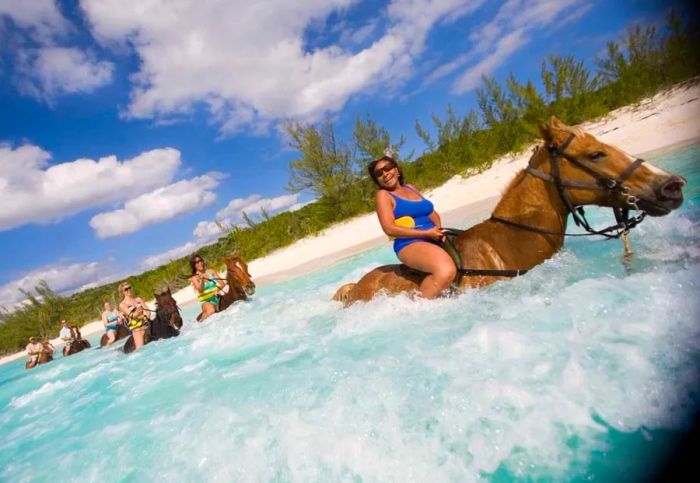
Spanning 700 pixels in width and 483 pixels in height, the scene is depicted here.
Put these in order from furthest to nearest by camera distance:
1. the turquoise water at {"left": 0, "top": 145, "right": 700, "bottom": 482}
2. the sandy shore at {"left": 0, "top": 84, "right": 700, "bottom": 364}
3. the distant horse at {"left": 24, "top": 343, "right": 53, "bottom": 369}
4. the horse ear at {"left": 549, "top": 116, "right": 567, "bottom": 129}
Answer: the distant horse at {"left": 24, "top": 343, "right": 53, "bottom": 369}
the sandy shore at {"left": 0, "top": 84, "right": 700, "bottom": 364}
the horse ear at {"left": 549, "top": 116, "right": 567, "bottom": 129}
the turquoise water at {"left": 0, "top": 145, "right": 700, "bottom": 482}

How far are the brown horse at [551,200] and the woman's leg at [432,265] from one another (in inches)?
9.1

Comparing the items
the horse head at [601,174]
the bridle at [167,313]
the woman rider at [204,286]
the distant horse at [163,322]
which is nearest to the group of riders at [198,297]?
the woman rider at [204,286]

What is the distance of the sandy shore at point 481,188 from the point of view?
1183cm

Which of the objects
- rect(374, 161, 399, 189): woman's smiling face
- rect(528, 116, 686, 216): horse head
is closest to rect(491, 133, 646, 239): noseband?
rect(528, 116, 686, 216): horse head

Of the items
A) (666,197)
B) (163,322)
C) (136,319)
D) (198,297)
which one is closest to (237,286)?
(198,297)

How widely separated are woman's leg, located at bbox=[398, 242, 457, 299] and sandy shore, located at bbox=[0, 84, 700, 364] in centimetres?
665

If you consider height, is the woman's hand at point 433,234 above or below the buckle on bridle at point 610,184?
above

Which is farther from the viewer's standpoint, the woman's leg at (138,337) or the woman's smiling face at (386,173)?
the woman's leg at (138,337)

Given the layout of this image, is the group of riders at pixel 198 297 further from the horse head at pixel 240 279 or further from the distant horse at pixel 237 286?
the horse head at pixel 240 279

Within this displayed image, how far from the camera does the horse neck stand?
144 inches

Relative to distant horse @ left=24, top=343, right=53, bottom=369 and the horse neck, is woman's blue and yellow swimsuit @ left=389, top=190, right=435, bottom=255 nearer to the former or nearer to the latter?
the horse neck

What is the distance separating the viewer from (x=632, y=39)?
17734mm

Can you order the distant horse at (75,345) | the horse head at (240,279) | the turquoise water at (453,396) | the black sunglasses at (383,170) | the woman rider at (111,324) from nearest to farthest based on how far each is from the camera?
the turquoise water at (453,396) < the black sunglasses at (383,170) < the horse head at (240,279) < the woman rider at (111,324) < the distant horse at (75,345)

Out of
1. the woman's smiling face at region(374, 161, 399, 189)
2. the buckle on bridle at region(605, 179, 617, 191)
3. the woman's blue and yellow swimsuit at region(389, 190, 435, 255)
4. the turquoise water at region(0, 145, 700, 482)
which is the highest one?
the woman's smiling face at region(374, 161, 399, 189)
